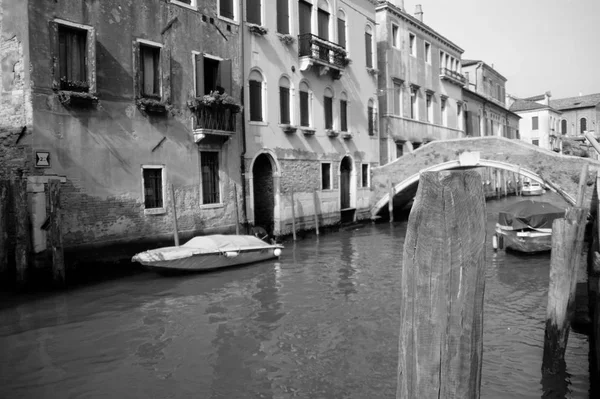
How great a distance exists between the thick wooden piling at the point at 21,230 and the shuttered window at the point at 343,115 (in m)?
10.4

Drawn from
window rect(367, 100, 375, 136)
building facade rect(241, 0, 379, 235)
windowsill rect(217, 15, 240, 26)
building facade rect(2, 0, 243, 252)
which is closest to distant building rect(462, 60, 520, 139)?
window rect(367, 100, 375, 136)

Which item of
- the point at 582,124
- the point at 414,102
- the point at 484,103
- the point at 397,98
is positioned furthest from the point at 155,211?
the point at 582,124

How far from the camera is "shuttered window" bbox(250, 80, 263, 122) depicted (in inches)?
484

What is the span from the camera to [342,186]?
1631cm

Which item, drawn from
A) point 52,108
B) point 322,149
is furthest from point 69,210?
point 322,149

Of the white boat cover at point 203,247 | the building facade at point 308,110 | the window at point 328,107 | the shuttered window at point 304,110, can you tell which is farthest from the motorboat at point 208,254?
the window at point 328,107

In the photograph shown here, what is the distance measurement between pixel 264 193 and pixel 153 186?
4.05 m

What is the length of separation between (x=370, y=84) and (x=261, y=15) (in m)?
6.12

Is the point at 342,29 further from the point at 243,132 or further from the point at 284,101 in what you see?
the point at 243,132

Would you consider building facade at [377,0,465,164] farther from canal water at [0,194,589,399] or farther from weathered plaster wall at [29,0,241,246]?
canal water at [0,194,589,399]

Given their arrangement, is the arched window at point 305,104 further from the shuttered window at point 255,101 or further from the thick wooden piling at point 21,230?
the thick wooden piling at point 21,230

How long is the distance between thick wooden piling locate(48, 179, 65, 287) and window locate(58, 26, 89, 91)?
5.88 feet

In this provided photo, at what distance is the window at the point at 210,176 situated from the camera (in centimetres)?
1081

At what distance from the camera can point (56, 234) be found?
7520mm
